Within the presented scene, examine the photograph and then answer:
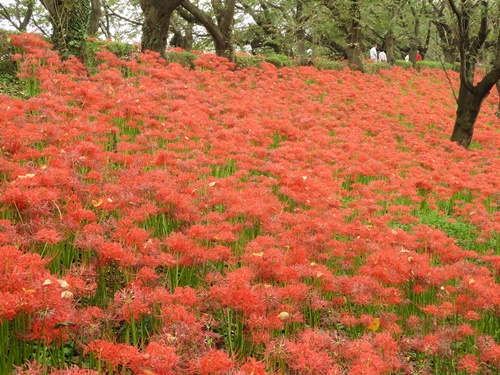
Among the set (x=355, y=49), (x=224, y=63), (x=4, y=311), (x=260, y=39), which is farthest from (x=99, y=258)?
(x=260, y=39)

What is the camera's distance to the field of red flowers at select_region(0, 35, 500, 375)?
2955 mm

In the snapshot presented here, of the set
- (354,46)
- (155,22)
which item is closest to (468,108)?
(354,46)

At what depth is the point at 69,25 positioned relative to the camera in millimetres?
10969

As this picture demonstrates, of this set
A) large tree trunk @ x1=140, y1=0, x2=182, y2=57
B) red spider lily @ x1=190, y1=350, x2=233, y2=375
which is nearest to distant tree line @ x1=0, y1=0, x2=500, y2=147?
large tree trunk @ x1=140, y1=0, x2=182, y2=57

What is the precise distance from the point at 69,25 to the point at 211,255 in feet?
29.2

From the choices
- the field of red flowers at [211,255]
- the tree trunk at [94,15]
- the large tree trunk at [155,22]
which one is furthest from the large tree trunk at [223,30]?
the field of red flowers at [211,255]

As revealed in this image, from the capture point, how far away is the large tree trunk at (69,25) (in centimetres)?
1074

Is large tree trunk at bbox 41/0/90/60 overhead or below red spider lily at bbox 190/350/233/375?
overhead

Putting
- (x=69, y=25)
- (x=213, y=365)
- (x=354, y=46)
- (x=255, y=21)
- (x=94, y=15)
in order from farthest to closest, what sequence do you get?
(x=255, y=21) < (x=354, y=46) < (x=94, y=15) < (x=69, y=25) < (x=213, y=365)

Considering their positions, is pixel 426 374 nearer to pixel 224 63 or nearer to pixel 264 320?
pixel 264 320

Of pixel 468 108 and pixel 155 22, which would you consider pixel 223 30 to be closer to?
pixel 155 22

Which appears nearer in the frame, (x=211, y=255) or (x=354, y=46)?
(x=211, y=255)

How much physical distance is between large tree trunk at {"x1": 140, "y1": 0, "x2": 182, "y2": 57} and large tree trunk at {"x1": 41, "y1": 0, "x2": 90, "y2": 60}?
2233mm

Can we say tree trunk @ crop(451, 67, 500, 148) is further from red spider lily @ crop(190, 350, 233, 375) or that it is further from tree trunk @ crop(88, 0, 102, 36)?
tree trunk @ crop(88, 0, 102, 36)
